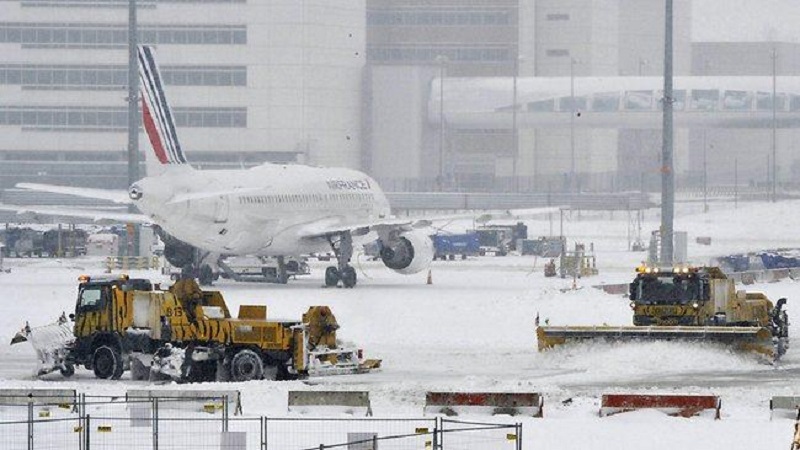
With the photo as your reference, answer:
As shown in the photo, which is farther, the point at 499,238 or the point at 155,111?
the point at 499,238

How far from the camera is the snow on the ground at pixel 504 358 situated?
32062 mm

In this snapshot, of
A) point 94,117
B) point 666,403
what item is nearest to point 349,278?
point 666,403

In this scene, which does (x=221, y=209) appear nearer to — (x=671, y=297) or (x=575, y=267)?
(x=575, y=267)

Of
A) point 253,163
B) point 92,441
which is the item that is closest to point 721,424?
point 92,441

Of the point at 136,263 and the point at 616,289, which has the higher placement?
the point at 136,263

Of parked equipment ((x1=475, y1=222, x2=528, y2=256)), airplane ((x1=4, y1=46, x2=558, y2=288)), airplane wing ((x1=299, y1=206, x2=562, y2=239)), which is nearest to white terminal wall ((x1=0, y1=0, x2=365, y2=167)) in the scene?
parked equipment ((x1=475, y1=222, x2=528, y2=256))

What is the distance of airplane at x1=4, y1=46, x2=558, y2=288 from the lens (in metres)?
70.2

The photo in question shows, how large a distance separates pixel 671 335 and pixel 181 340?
35.2ft

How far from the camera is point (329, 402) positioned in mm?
33531

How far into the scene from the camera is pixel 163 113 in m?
71.0

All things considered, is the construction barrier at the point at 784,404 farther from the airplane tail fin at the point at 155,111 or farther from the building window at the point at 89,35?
the building window at the point at 89,35

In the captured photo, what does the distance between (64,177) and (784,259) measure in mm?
91254

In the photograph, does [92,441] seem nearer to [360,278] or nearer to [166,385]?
→ [166,385]

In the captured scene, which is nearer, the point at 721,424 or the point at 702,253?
the point at 721,424
